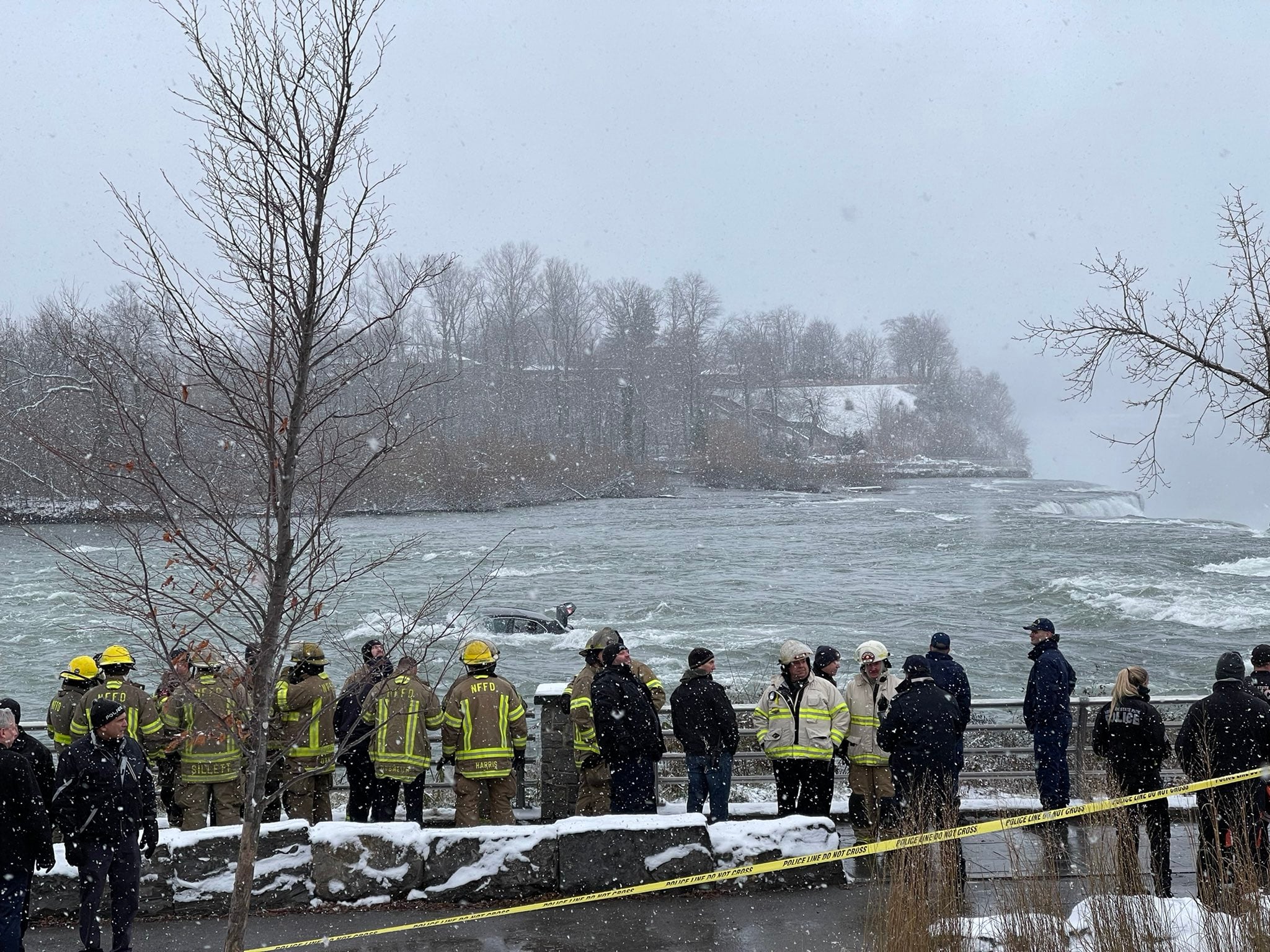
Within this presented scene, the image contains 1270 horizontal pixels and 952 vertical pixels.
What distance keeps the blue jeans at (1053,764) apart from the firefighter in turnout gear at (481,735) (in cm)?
388

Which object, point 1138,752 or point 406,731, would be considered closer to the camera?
point 1138,752

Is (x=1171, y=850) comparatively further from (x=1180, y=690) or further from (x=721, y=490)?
(x=721, y=490)

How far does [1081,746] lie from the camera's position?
28.0 feet

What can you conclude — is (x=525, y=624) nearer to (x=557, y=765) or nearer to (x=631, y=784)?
(x=557, y=765)

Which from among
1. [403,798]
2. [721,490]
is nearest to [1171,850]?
[403,798]

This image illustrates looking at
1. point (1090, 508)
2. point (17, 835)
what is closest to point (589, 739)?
point (17, 835)

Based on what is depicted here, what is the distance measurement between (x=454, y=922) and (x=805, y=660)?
302 cm

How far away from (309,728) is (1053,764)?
546 cm

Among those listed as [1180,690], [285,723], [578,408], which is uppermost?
[578,408]

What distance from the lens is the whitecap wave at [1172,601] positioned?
24.6m

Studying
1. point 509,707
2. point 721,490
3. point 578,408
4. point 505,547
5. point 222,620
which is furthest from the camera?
point 578,408

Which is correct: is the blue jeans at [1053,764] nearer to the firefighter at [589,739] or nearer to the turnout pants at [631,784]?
the turnout pants at [631,784]

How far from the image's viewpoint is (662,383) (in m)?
90.3

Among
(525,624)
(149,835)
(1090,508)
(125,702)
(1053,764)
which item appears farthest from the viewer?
(1090,508)
